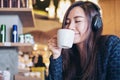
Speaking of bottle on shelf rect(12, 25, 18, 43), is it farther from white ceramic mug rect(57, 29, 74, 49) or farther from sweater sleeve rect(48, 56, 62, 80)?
white ceramic mug rect(57, 29, 74, 49)

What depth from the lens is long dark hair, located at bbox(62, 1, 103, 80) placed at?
41.8 inches

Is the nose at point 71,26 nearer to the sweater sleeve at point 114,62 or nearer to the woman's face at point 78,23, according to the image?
the woman's face at point 78,23

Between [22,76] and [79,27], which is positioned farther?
[22,76]

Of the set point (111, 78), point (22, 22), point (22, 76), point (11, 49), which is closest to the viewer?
point (111, 78)

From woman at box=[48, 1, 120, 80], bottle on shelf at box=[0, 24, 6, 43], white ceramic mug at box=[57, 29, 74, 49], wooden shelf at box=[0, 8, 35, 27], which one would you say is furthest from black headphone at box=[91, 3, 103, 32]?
bottle on shelf at box=[0, 24, 6, 43]

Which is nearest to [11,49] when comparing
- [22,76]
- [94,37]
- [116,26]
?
[22,76]

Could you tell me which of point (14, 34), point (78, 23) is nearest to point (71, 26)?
point (78, 23)

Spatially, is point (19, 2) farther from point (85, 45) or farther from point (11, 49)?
point (85, 45)

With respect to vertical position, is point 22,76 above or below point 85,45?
below

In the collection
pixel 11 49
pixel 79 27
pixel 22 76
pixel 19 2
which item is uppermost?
pixel 19 2

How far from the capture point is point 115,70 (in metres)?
1.01

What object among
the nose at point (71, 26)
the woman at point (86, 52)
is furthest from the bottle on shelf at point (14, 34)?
the nose at point (71, 26)

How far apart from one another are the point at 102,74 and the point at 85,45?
133 mm

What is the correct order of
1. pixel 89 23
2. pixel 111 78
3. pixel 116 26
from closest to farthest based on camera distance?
pixel 111 78, pixel 89 23, pixel 116 26
